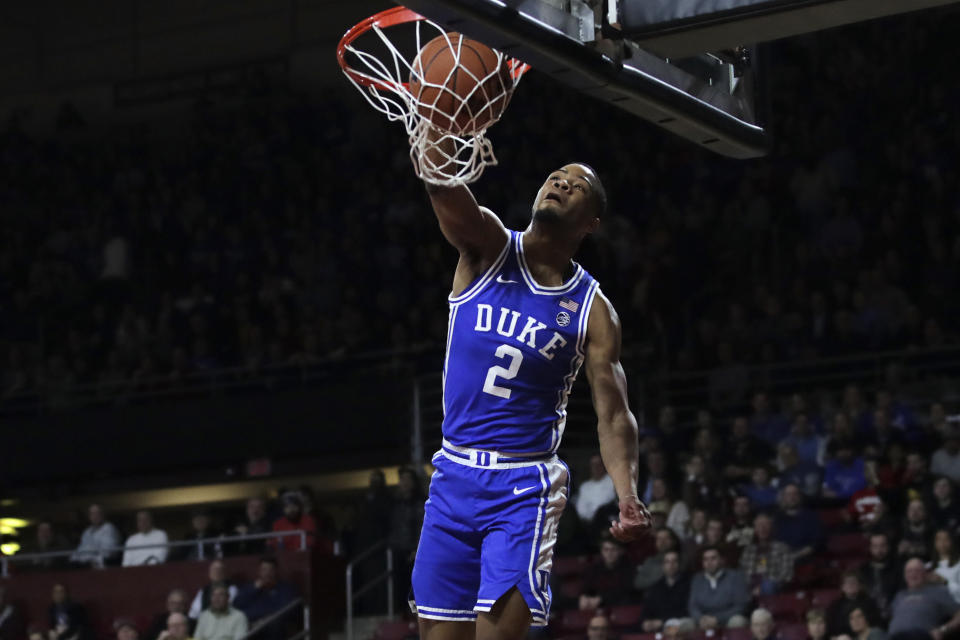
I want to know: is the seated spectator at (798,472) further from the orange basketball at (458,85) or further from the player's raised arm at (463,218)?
the orange basketball at (458,85)

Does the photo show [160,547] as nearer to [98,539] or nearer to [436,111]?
[98,539]

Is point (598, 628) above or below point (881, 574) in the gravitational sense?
below

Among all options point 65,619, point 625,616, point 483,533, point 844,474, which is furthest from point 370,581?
point 483,533

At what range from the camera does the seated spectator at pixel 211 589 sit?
13383 mm

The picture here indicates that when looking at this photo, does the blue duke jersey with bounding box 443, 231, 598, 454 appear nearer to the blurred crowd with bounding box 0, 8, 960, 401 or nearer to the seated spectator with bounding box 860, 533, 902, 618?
the seated spectator with bounding box 860, 533, 902, 618

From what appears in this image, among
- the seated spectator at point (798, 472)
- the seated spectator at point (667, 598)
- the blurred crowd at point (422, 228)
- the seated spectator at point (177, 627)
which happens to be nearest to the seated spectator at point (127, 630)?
the seated spectator at point (177, 627)

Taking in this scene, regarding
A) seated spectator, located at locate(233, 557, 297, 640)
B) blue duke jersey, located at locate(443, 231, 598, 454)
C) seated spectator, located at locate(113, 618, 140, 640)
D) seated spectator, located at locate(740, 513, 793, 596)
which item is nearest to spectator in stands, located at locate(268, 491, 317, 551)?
seated spectator, located at locate(233, 557, 297, 640)

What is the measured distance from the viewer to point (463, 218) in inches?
207

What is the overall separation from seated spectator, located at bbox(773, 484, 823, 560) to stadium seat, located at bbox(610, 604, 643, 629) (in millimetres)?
1183

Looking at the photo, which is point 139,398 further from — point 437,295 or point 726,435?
point 726,435

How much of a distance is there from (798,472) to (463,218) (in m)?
8.16

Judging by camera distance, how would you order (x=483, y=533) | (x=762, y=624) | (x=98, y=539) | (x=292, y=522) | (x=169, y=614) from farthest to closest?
1. (x=98, y=539)
2. (x=292, y=522)
3. (x=169, y=614)
4. (x=762, y=624)
5. (x=483, y=533)

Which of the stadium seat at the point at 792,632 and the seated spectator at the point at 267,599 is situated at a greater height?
the seated spectator at the point at 267,599

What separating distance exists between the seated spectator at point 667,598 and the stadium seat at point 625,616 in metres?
0.14
